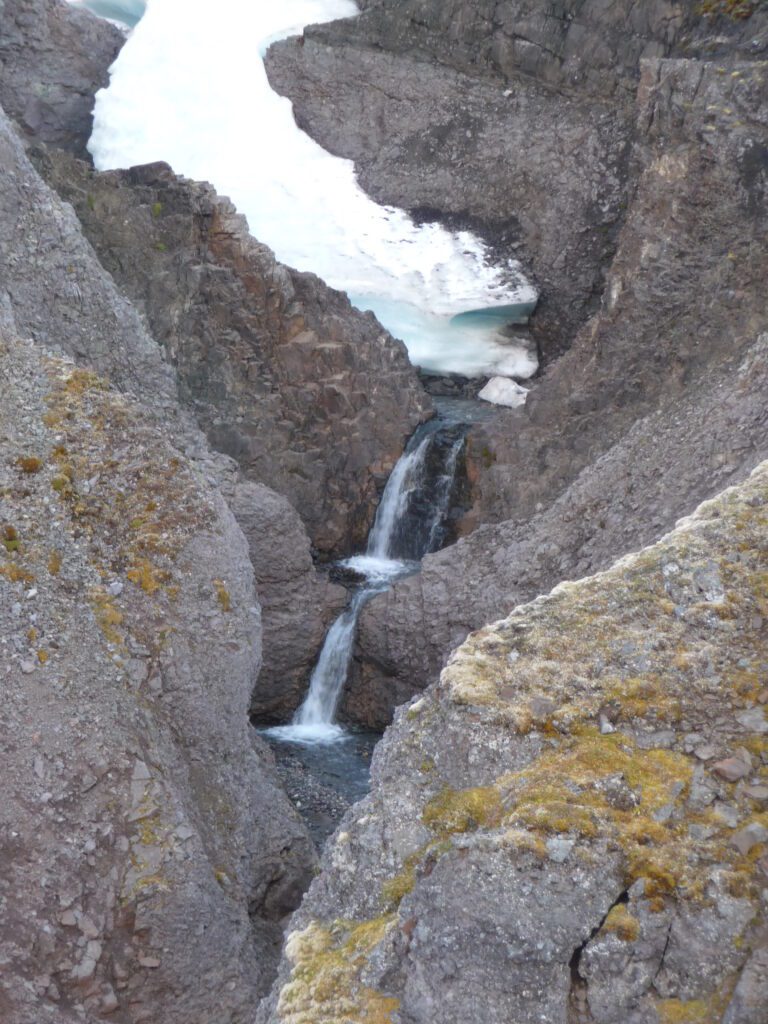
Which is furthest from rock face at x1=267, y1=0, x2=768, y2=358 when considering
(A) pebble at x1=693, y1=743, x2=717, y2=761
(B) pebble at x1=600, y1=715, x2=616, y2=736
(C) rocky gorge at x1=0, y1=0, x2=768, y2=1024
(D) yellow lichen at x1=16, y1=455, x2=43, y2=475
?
(A) pebble at x1=693, y1=743, x2=717, y2=761

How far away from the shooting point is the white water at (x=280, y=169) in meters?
32.4

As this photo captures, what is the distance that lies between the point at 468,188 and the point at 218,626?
24.3 meters

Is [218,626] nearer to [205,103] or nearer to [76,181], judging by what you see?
[76,181]

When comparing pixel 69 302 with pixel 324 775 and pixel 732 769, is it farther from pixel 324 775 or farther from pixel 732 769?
pixel 732 769

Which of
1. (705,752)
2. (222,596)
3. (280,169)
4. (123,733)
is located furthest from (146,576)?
(280,169)

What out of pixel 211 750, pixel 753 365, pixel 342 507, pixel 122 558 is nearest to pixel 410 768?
pixel 211 750

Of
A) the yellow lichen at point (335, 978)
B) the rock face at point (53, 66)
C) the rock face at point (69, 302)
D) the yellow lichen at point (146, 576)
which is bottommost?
the yellow lichen at point (335, 978)

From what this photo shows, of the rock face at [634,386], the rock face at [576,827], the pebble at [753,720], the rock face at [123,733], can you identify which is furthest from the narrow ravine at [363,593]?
the pebble at [753,720]

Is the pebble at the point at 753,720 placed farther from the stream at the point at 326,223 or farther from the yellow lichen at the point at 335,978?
the stream at the point at 326,223

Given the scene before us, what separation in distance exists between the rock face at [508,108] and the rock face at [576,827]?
23176mm

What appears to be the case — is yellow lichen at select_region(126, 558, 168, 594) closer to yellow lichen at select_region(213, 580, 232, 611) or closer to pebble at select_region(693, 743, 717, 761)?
yellow lichen at select_region(213, 580, 232, 611)

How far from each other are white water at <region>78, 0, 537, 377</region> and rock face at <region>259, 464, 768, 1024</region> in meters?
22.1

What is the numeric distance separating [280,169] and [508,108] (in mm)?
8100

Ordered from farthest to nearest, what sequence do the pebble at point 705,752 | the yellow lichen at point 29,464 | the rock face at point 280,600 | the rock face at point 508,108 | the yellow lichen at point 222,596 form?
the rock face at point 508,108
the rock face at point 280,600
the yellow lichen at point 222,596
the yellow lichen at point 29,464
the pebble at point 705,752
